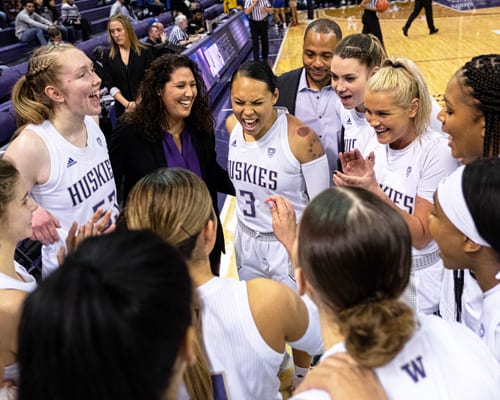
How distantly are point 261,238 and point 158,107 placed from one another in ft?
3.11

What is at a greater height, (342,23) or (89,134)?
(89,134)

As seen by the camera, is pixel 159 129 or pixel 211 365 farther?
pixel 159 129

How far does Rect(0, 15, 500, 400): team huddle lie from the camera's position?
0.82 meters

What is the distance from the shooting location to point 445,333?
1.16 meters

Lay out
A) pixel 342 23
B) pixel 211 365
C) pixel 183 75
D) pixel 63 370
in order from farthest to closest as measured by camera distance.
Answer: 1. pixel 342 23
2. pixel 183 75
3. pixel 211 365
4. pixel 63 370

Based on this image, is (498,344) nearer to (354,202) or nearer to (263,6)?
(354,202)

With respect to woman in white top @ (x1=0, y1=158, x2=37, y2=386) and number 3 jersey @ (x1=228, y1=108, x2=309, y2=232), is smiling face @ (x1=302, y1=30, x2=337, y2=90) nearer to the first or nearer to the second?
number 3 jersey @ (x1=228, y1=108, x2=309, y2=232)

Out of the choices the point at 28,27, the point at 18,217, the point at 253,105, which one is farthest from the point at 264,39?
the point at 18,217

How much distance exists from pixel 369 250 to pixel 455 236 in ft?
1.95

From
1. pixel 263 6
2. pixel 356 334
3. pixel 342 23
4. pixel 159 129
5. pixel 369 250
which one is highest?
pixel 369 250

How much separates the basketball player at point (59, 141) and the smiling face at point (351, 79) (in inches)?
52.7

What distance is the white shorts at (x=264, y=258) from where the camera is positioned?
268cm

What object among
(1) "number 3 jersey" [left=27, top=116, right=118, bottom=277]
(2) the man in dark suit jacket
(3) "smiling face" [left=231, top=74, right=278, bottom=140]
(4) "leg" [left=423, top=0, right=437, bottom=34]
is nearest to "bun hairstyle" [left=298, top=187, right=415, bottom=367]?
(3) "smiling face" [left=231, top=74, right=278, bottom=140]

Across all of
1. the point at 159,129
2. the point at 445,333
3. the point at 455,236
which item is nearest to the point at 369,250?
the point at 445,333
